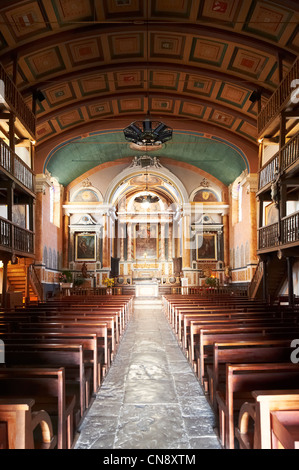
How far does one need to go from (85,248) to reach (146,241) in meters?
8.39

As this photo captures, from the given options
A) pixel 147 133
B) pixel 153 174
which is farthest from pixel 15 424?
pixel 153 174

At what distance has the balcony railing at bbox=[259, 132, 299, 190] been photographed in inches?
406

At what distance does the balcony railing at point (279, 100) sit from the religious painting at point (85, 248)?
13699mm

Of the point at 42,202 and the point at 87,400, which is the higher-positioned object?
the point at 42,202

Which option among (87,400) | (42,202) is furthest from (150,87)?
(87,400)

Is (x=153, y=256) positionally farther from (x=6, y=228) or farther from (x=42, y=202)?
(x=6, y=228)

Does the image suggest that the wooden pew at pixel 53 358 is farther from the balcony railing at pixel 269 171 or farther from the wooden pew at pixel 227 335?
the balcony railing at pixel 269 171

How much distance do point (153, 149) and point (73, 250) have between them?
8.10 m

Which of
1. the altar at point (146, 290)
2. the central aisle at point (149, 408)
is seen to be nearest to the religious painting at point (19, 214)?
the altar at point (146, 290)

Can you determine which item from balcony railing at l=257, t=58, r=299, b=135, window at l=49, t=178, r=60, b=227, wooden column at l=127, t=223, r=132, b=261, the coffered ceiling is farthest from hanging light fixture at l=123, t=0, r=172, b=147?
wooden column at l=127, t=223, r=132, b=261

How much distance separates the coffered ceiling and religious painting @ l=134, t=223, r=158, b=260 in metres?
13.7

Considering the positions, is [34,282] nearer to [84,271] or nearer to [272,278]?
[84,271]

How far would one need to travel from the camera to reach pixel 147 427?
3.68 m

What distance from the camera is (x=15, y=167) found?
12180 mm
